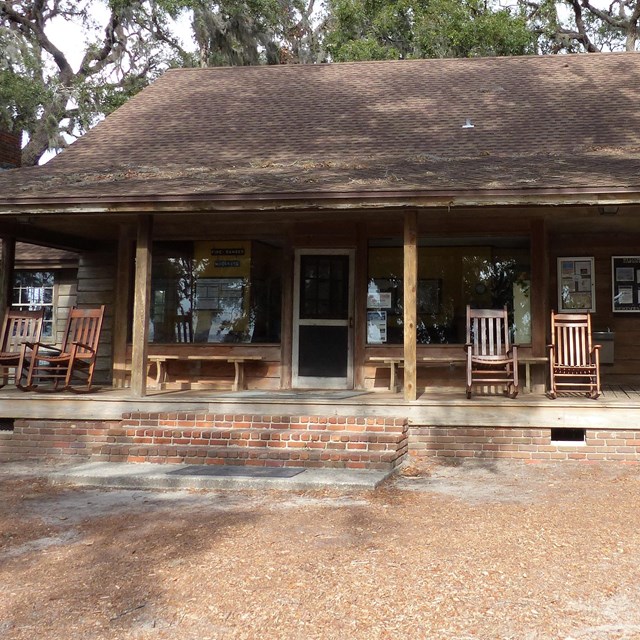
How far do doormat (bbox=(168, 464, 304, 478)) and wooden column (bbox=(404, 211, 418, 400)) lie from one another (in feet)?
5.37

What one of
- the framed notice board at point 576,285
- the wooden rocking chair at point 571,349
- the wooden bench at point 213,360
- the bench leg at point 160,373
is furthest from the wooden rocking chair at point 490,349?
the bench leg at point 160,373

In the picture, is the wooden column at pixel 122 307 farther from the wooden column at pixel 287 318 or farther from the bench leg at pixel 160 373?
the wooden column at pixel 287 318

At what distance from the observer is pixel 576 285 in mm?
9156

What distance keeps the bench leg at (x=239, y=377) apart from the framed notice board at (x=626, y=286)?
4.91 m

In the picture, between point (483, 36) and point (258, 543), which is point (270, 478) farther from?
point (483, 36)

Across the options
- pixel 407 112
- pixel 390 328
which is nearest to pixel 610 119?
pixel 407 112

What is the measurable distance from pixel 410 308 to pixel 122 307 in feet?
13.8

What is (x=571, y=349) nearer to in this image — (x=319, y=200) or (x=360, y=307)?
(x=360, y=307)

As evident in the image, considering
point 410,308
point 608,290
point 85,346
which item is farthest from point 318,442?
point 608,290

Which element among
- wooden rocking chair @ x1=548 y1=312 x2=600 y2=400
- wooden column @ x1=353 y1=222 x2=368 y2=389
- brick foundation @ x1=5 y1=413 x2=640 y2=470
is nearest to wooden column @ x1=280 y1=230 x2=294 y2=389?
wooden column @ x1=353 y1=222 x2=368 y2=389

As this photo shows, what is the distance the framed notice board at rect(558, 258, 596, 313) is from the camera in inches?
359

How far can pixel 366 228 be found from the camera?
9.03 metres

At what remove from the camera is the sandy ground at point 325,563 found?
120 inches

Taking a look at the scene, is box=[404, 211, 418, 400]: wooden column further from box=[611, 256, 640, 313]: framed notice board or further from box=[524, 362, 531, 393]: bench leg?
box=[611, 256, 640, 313]: framed notice board
